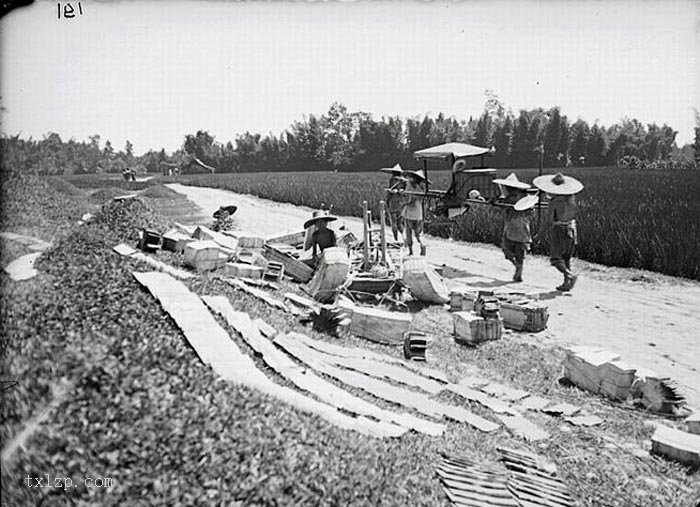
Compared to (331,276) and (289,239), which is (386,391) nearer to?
(331,276)

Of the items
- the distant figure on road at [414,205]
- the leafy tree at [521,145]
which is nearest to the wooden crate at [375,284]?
the distant figure on road at [414,205]

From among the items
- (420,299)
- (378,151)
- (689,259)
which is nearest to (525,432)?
(420,299)

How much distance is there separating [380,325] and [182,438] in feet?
14.7

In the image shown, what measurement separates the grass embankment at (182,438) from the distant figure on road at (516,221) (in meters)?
5.13

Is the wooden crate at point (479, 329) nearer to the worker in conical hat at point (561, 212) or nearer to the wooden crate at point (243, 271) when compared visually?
the worker in conical hat at point (561, 212)

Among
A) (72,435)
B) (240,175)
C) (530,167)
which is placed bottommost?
(240,175)

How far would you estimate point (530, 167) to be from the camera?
22.3 meters

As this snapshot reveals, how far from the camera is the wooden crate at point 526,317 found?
27.1ft

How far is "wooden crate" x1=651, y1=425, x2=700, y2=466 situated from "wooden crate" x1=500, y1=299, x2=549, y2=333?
3142 mm

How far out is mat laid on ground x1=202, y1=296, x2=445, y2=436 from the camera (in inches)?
199

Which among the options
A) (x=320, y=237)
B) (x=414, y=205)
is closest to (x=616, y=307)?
(x=414, y=205)

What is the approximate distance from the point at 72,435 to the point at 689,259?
11.2m

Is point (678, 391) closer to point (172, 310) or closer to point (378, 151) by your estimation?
point (172, 310)

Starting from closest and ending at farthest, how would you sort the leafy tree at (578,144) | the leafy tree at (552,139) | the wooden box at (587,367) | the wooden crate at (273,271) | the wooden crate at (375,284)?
the wooden box at (587,367)
the wooden crate at (375,284)
the wooden crate at (273,271)
the leafy tree at (552,139)
the leafy tree at (578,144)
